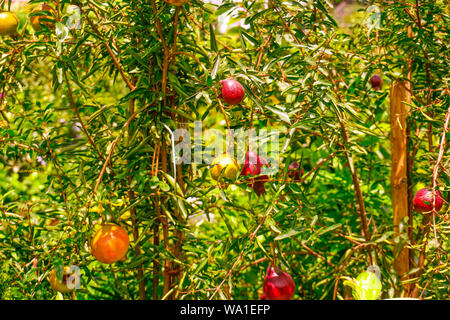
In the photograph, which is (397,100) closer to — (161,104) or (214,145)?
(214,145)

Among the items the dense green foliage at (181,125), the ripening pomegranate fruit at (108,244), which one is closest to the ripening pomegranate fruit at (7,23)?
the dense green foliage at (181,125)

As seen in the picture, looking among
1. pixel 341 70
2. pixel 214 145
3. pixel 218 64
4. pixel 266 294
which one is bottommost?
pixel 266 294

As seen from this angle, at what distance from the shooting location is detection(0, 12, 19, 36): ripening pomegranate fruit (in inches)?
33.7

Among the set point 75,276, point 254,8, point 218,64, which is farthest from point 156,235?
point 254,8

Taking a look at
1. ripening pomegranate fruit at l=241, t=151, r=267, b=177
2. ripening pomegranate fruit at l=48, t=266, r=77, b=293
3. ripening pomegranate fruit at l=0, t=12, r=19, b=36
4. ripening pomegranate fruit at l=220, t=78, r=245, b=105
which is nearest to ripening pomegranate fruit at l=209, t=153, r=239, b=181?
ripening pomegranate fruit at l=241, t=151, r=267, b=177

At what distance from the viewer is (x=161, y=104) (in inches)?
33.5

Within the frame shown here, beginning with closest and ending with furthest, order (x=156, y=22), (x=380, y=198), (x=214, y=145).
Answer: (x=156, y=22) → (x=214, y=145) → (x=380, y=198)

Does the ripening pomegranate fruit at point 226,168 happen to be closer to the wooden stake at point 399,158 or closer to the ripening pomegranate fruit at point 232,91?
the ripening pomegranate fruit at point 232,91

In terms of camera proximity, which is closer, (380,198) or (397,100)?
(397,100)

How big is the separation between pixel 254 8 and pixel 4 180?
1322mm

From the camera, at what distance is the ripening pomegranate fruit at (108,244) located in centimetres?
73

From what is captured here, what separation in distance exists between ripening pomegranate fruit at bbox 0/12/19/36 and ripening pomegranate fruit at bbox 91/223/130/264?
45 centimetres

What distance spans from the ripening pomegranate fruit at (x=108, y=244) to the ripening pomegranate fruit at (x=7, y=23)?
0.45 meters
